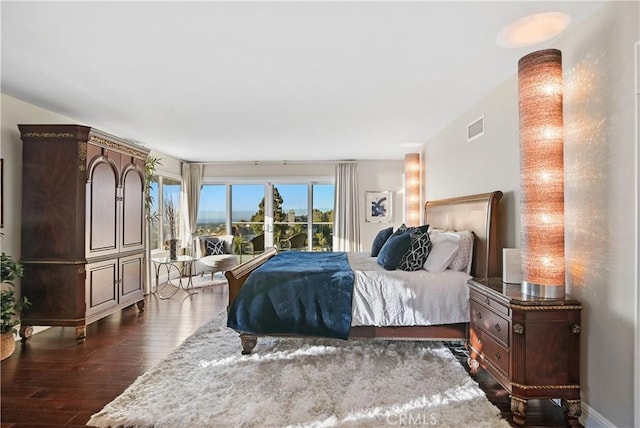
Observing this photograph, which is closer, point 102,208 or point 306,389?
point 306,389

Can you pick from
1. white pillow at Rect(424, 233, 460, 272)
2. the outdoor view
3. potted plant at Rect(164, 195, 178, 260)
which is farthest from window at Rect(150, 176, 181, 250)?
white pillow at Rect(424, 233, 460, 272)

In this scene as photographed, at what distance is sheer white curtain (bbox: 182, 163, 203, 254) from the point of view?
7.18 m

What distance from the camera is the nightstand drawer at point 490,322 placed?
2084 millimetres

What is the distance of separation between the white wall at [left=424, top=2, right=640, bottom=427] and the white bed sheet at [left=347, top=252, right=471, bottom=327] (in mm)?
899

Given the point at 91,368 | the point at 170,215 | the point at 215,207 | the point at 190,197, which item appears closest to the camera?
the point at 91,368

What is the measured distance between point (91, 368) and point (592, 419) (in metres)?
3.55

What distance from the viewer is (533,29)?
84.0 inches

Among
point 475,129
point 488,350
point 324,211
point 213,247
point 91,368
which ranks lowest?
point 91,368

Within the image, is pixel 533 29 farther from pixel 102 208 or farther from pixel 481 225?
pixel 102 208

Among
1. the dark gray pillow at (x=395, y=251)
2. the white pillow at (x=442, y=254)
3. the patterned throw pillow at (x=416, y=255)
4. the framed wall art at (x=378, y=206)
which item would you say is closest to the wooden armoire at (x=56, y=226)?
the dark gray pillow at (x=395, y=251)

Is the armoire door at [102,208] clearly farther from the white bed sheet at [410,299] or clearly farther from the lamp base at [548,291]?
the lamp base at [548,291]

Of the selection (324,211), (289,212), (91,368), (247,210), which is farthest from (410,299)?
(247,210)

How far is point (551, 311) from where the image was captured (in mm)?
1970

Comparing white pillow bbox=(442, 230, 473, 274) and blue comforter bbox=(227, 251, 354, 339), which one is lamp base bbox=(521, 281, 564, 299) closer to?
white pillow bbox=(442, 230, 473, 274)
